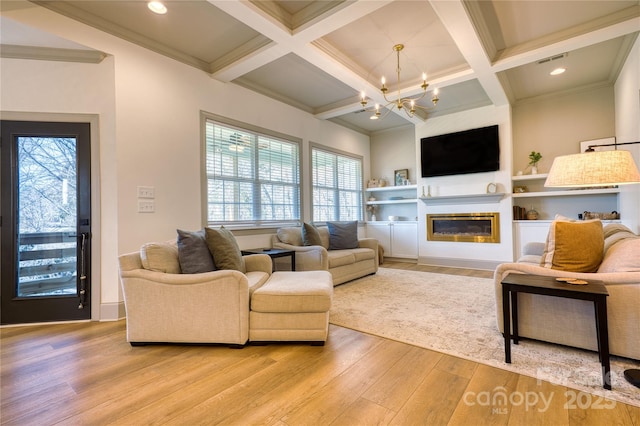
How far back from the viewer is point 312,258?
3.91 meters

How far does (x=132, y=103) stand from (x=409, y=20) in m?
3.01

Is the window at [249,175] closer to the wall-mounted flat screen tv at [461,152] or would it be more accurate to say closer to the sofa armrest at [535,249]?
the wall-mounted flat screen tv at [461,152]

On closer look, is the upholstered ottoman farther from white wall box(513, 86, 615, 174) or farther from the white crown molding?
white wall box(513, 86, 615, 174)

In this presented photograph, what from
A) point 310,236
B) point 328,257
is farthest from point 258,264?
point 310,236

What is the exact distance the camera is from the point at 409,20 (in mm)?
Answer: 2953

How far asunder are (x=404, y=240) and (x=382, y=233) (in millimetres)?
510

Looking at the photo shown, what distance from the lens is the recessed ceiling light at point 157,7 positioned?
2.61 meters

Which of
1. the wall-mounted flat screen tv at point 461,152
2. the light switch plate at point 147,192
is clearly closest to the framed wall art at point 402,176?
the wall-mounted flat screen tv at point 461,152

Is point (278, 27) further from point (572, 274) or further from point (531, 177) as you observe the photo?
point (531, 177)

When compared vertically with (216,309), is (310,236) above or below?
above

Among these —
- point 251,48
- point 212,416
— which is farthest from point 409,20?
point 212,416

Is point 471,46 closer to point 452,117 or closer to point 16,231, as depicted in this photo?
point 452,117

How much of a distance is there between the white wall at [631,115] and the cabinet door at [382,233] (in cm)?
357

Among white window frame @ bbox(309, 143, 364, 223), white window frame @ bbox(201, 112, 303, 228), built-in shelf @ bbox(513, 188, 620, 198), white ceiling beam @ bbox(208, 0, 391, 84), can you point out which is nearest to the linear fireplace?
built-in shelf @ bbox(513, 188, 620, 198)
